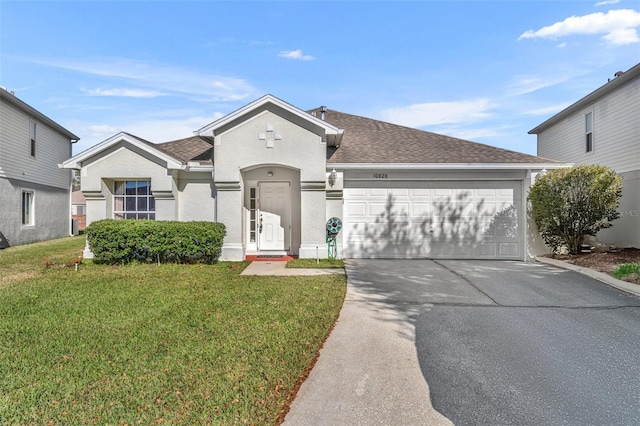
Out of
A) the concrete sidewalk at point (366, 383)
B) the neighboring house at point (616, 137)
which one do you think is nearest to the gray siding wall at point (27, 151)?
the concrete sidewalk at point (366, 383)

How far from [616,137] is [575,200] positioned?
504 centimetres

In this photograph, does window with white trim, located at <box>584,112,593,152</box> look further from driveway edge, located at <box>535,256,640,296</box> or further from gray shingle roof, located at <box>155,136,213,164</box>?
gray shingle roof, located at <box>155,136,213,164</box>

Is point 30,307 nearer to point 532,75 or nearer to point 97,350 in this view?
point 97,350

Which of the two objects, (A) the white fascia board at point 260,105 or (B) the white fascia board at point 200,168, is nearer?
(A) the white fascia board at point 260,105

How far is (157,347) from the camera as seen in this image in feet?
12.7

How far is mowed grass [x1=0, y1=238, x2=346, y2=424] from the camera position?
2741mm

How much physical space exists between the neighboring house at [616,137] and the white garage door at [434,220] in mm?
4241

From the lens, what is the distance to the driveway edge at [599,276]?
6395 mm

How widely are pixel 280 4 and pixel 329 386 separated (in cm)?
1029

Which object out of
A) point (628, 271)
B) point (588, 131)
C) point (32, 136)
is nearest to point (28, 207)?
point (32, 136)

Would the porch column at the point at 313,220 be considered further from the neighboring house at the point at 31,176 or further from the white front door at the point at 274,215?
the neighboring house at the point at 31,176

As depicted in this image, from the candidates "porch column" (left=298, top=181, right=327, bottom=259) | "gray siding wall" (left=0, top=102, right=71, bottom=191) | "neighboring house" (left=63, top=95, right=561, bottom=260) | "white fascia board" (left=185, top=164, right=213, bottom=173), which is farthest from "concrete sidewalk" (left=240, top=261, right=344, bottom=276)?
"gray siding wall" (left=0, top=102, right=71, bottom=191)

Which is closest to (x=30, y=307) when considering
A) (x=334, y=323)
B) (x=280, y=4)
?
(x=334, y=323)

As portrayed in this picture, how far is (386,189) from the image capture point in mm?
10430
